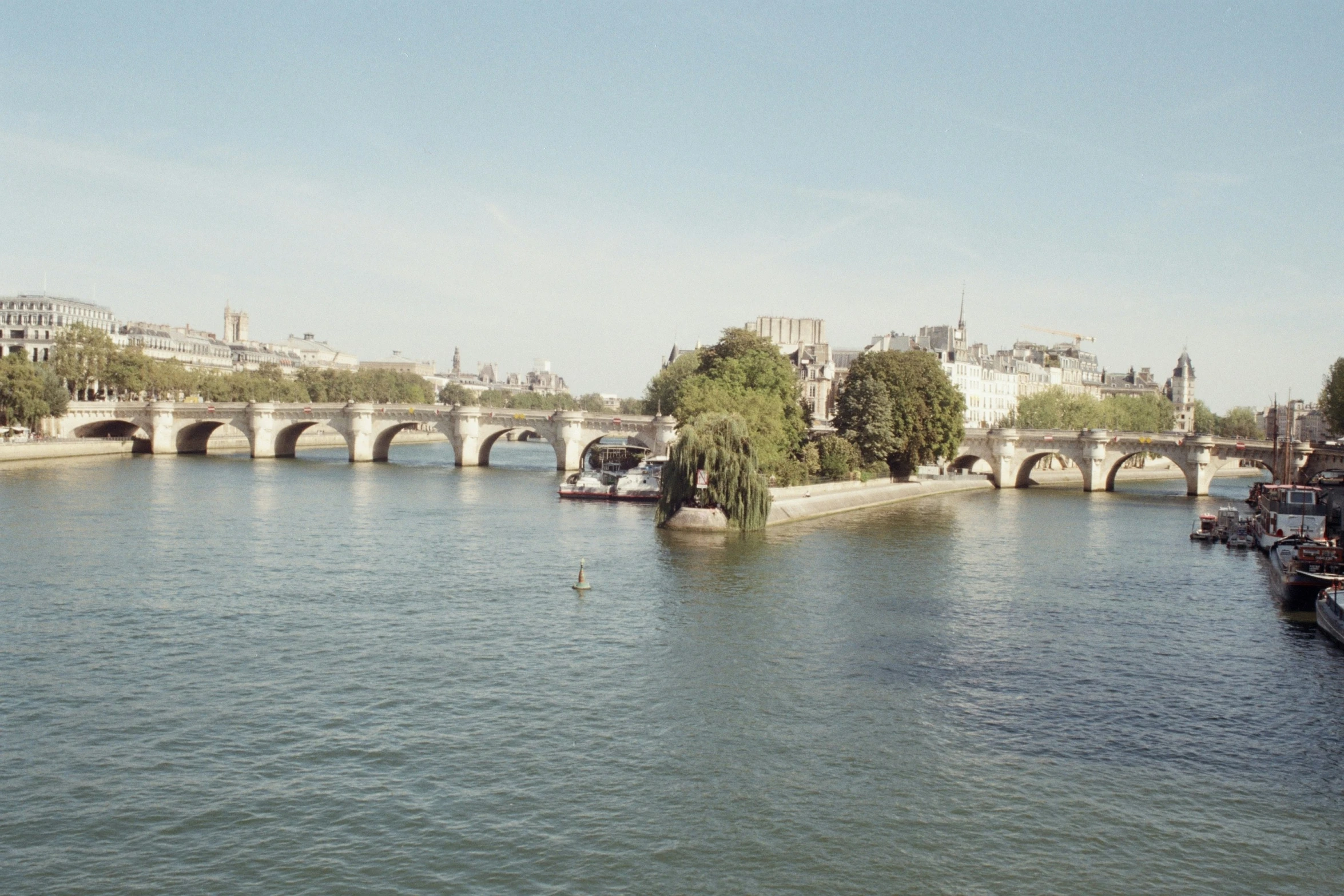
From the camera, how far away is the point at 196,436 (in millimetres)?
106250

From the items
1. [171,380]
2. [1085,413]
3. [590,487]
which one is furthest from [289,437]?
[1085,413]

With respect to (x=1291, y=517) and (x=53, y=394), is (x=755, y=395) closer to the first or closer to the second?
(x=1291, y=517)

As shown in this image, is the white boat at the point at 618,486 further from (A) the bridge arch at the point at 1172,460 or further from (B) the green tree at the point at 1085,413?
(B) the green tree at the point at 1085,413

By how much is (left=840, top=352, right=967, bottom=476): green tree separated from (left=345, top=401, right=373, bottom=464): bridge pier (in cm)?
4108

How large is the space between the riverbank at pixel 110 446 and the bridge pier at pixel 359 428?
47.1 feet

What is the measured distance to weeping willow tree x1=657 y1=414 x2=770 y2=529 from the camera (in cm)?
5241

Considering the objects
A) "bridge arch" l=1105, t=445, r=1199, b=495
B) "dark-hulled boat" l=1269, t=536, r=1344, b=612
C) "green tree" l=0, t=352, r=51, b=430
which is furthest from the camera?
"bridge arch" l=1105, t=445, r=1199, b=495

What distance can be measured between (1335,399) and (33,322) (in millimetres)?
131460

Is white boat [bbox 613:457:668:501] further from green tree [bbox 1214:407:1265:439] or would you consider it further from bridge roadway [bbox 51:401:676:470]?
green tree [bbox 1214:407:1265:439]

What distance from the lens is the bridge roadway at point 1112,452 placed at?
3484 inches

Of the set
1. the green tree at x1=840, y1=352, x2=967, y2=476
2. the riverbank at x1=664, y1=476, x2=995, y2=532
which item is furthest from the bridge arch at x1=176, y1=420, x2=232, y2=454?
the riverbank at x1=664, y1=476, x2=995, y2=532

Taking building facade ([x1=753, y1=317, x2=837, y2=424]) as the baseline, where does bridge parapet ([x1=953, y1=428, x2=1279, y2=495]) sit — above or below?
below

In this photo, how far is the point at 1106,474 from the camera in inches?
3839

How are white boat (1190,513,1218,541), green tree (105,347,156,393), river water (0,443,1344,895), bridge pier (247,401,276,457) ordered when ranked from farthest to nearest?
green tree (105,347,156,393)
bridge pier (247,401,276,457)
white boat (1190,513,1218,541)
river water (0,443,1344,895)
